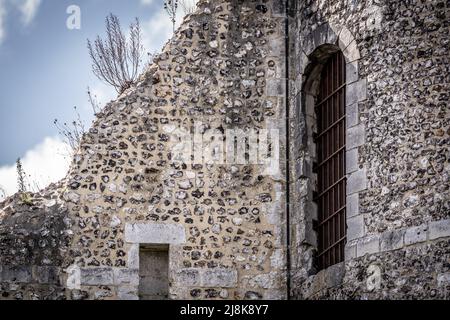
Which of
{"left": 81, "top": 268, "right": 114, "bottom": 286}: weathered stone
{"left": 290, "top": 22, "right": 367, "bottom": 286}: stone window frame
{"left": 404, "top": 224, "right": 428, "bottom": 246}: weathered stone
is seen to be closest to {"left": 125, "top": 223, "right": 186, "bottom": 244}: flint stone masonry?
{"left": 81, "top": 268, "right": 114, "bottom": 286}: weathered stone

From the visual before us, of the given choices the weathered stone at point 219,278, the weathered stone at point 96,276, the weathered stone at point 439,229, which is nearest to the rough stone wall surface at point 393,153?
the weathered stone at point 439,229

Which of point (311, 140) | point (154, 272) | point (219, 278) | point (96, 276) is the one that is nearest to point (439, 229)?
point (311, 140)

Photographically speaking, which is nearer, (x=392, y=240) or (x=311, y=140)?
(x=392, y=240)

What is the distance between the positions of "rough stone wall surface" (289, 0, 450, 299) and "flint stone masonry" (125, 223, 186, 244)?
1.63m

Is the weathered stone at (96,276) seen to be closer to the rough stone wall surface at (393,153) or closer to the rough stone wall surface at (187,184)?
the rough stone wall surface at (187,184)

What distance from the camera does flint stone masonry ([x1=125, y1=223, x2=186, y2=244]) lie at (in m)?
24.4

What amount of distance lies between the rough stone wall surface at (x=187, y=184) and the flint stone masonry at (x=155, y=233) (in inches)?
0.5

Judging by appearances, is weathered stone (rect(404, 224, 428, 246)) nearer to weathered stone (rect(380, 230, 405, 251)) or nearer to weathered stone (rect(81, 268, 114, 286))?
weathered stone (rect(380, 230, 405, 251))

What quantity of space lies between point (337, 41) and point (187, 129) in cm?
228

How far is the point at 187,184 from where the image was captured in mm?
24797

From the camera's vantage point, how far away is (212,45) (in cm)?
2533

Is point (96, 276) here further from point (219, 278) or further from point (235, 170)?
point (235, 170)

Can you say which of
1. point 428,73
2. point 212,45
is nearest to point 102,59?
point 212,45

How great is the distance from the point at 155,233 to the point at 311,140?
90.2 inches
